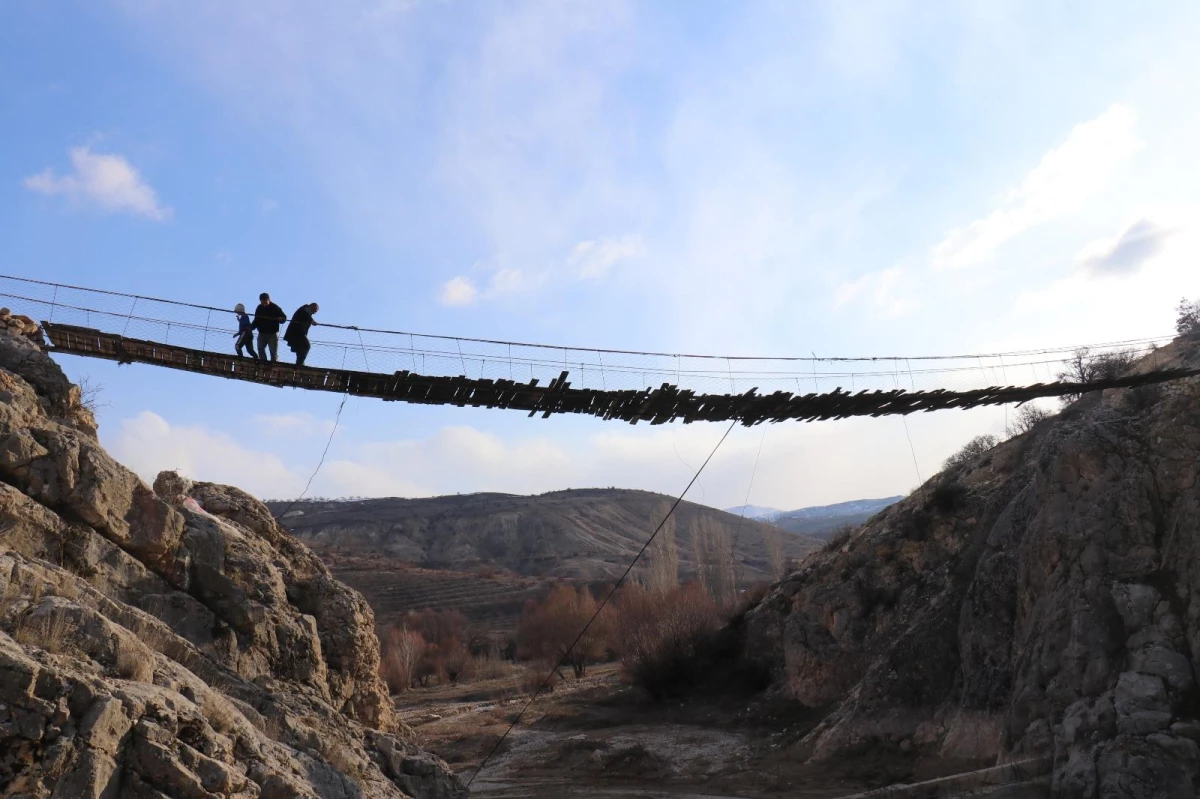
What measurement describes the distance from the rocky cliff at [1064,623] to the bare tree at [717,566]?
28.0 metres

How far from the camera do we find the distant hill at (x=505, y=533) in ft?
348

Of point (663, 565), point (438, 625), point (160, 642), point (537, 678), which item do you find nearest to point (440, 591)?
point (438, 625)

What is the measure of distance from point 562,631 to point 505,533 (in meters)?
64.6

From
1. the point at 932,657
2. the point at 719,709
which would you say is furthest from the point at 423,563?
the point at 932,657

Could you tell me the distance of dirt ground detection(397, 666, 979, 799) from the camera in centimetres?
1973

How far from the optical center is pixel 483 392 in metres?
11.9

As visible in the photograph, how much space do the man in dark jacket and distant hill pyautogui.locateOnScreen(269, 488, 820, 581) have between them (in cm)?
8687

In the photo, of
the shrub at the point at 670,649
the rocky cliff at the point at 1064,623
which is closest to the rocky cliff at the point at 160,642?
the rocky cliff at the point at 1064,623

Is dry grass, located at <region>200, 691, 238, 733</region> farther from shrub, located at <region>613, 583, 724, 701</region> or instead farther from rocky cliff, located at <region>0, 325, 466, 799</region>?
shrub, located at <region>613, 583, 724, 701</region>

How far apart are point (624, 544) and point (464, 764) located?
9685 centimetres

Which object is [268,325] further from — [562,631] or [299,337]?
[562,631]

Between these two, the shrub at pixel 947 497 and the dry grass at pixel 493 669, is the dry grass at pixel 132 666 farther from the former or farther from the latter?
the dry grass at pixel 493 669

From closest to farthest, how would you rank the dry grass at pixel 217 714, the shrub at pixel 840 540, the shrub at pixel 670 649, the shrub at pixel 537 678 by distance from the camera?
the dry grass at pixel 217 714, the shrub at pixel 840 540, the shrub at pixel 670 649, the shrub at pixel 537 678

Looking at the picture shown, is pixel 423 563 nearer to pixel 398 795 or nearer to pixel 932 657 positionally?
pixel 932 657
